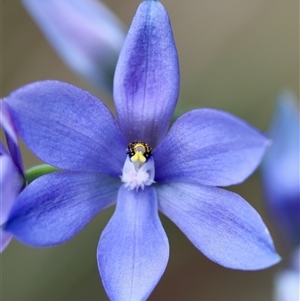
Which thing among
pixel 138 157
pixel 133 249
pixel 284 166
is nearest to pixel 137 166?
pixel 138 157

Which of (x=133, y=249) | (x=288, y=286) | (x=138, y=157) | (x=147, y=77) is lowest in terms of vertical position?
(x=288, y=286)

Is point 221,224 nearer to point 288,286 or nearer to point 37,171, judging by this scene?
point 37,171

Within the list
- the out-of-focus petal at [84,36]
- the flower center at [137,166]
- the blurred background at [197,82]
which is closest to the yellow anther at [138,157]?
the flower center at [137,166]

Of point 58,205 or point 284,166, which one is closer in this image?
point 58,205

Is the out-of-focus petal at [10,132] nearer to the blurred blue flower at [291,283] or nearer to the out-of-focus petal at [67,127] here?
the out-of-focus petal at [67,127]

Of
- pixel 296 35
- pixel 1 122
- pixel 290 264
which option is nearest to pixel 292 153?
pixel 290 264

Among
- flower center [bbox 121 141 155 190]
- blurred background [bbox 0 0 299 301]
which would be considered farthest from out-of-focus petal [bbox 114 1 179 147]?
blurred background [bbox 0 0 299 301]

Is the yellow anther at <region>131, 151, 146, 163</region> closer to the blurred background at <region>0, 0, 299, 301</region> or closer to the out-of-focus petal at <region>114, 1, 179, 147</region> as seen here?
the out-of-focus petal at <region>114, 1, 179, 147</region>
